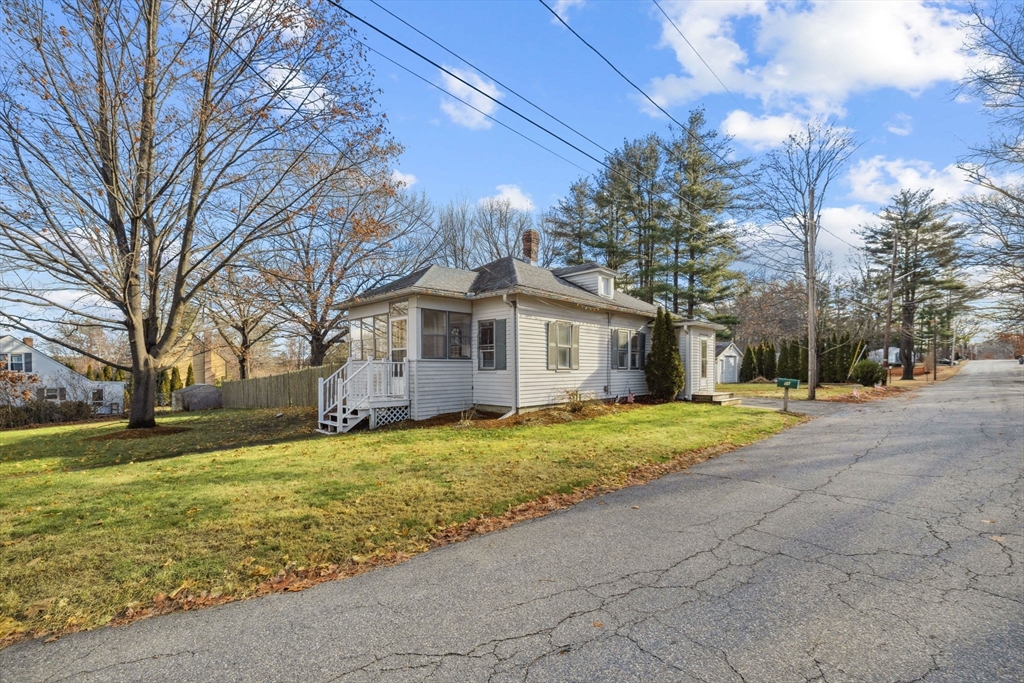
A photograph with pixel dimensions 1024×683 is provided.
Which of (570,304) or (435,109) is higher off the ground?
(435,109)

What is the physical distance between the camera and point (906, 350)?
35.9 m

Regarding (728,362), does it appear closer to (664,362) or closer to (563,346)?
(664,362)

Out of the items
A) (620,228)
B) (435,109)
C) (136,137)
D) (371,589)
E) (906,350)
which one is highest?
(620,228)

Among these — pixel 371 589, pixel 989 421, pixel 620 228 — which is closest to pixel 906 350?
pixel 620 228

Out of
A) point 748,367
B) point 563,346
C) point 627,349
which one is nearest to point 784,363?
point 748,367

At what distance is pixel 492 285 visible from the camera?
45.2 feet

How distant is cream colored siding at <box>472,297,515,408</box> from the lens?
13.1 meters

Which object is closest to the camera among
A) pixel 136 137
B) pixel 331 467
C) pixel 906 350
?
pixel 331 467

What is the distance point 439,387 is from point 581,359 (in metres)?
4.53

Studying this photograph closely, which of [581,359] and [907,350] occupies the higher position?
[907,350]

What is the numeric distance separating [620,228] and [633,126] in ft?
65.3

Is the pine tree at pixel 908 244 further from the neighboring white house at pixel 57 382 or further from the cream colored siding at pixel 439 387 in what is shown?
the neighboring white house at pixel 57 382

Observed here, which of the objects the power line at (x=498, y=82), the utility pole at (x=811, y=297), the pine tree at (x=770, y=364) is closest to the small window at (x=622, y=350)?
the power line at (x=498, y=82)

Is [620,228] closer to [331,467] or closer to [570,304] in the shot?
[570,304]
